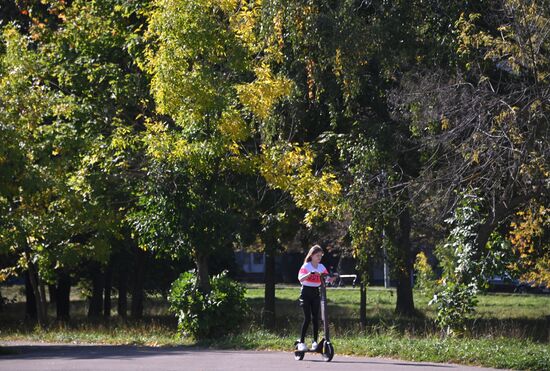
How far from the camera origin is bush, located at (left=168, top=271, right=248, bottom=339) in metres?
18.0

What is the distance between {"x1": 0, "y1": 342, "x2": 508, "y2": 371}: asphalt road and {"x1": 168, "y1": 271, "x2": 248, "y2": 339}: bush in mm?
1212

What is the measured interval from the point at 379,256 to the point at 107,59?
25.9ft

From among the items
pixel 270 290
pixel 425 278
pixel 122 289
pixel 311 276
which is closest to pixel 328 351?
pixel 311 276

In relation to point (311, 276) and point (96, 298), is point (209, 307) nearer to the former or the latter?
point (311, 276)

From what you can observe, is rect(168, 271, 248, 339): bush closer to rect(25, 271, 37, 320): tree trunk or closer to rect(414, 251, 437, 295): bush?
rect(414, 251, 437, 295): bush

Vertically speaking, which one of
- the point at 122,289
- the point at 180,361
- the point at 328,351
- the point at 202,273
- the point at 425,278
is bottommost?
the point at 180,361

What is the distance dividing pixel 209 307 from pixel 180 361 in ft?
13.0

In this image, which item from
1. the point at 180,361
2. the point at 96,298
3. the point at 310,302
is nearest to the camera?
the point at 310,302

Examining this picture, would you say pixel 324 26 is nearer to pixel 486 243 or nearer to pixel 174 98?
pixel 174 98

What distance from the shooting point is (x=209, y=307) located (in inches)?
708

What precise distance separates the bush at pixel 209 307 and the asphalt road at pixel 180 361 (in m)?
1.21

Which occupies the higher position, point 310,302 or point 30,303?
point 310,302

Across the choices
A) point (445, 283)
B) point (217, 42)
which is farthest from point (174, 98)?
point (445, 283)

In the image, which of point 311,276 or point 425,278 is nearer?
point 311,276
